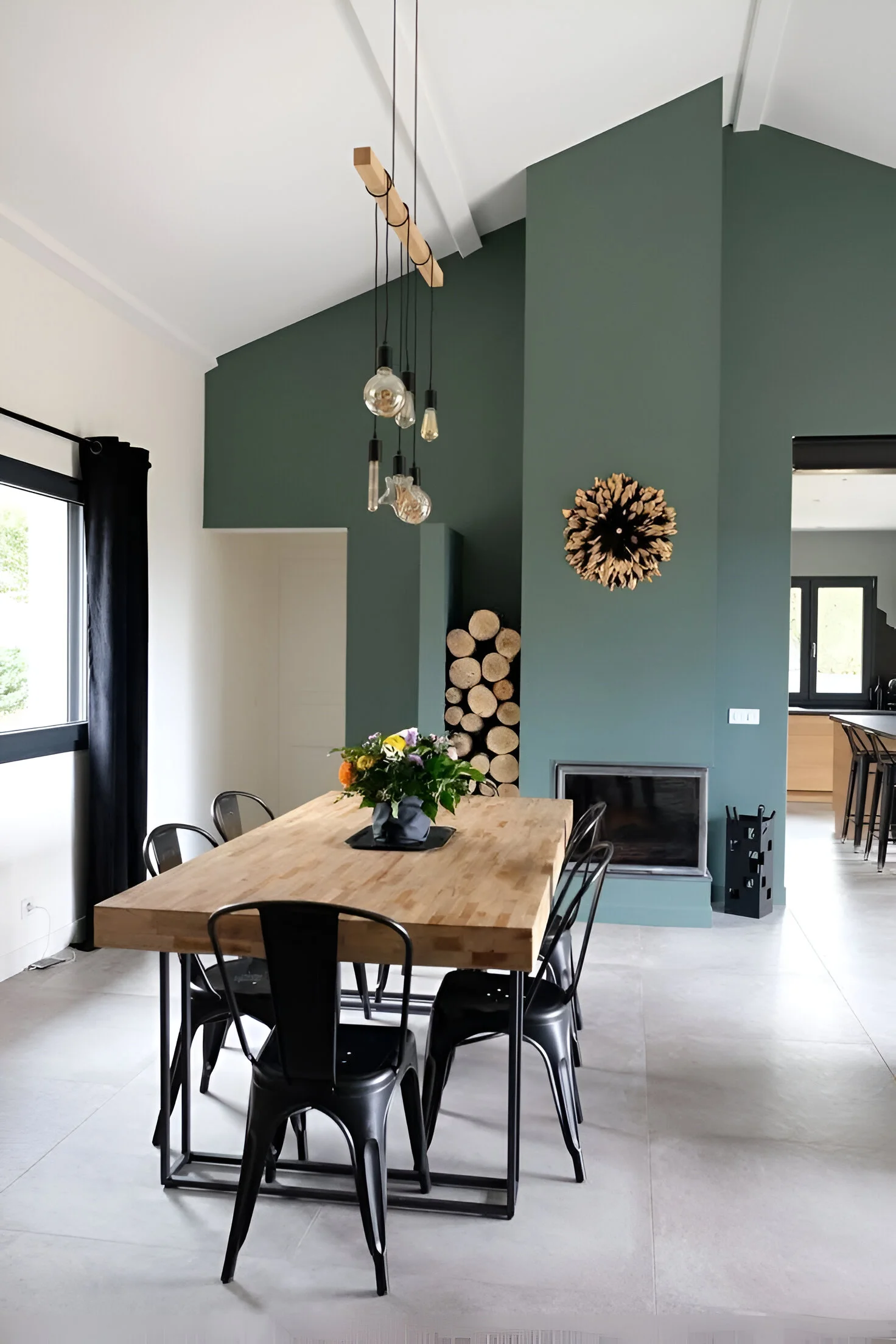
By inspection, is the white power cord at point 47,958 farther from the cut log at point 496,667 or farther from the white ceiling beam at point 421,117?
the white ceiling beam at point 421,117

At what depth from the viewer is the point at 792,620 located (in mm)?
10266

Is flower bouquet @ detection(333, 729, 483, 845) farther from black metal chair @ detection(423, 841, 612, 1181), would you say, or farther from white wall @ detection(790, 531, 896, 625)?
white wall @ detection(790, 531, 896, 625)

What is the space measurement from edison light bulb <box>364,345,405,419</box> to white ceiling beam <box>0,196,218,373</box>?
1.94 meters

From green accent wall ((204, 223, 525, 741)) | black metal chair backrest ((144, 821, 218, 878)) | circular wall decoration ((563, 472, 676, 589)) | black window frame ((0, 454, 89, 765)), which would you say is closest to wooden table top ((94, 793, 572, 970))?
black metal chair backrest ((144, 821, 218, 878))

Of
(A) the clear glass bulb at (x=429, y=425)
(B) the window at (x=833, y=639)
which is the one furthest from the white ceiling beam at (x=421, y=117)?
(B) the window at (x=833, y=639)

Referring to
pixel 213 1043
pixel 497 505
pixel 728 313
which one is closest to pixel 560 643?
pixel 497 505

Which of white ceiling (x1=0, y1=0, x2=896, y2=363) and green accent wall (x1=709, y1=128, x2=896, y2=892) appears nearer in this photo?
white ceiling (x1=0, y1=0, x2=896, y2=363)

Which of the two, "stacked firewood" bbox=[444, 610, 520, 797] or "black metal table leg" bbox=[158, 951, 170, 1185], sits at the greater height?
"stacked firewood" bbox=[444, 610, 520, 797]

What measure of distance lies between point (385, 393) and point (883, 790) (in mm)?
4980

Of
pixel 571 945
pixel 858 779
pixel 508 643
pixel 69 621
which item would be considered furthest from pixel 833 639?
pixel 69 621

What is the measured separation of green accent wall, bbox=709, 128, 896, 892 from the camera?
542 centimetres

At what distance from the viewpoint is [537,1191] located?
2.54m

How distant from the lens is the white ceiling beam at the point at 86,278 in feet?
12.9

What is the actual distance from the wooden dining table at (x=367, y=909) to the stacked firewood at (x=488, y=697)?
2378 millimetres
